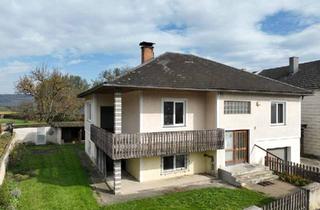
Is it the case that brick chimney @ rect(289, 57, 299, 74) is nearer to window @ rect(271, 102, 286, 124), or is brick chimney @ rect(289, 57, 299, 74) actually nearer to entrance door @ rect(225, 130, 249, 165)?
window @ rect(271, 102, 286, 124)

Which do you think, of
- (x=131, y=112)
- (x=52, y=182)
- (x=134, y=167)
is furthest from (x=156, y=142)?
(x=52, y=182)

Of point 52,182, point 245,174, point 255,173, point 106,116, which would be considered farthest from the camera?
point 106,116

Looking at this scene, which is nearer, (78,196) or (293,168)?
(78,196)

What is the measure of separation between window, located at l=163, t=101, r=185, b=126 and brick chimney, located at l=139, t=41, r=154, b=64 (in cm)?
435

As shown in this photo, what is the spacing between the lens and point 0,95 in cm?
9688

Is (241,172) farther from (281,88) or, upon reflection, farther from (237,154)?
(281,88)

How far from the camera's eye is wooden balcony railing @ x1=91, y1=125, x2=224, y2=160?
12.1 metres

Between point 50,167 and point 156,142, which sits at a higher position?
point 156,142

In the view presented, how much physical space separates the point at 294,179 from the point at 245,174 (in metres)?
2.44

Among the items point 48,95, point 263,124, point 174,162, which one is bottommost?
point 174,162

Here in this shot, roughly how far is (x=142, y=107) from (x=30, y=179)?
711 centimetres

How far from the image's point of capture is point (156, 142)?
13.1 metres

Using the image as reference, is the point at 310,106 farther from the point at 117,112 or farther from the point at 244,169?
the point at 117,112

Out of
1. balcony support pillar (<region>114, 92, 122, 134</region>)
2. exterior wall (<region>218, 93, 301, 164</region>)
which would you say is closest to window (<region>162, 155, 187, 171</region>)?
exterior wall (<region>218, 93, 301, 164</region>)
